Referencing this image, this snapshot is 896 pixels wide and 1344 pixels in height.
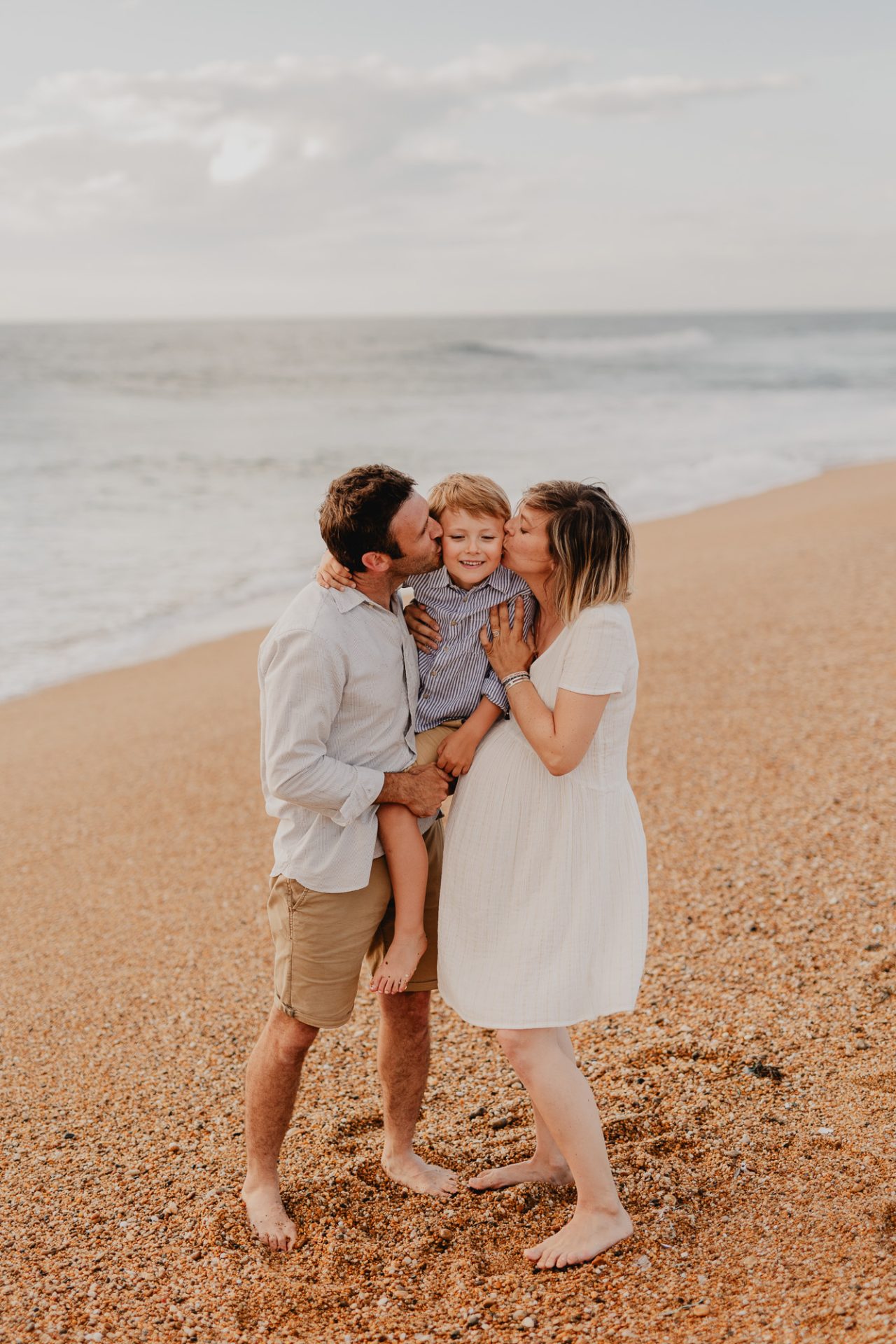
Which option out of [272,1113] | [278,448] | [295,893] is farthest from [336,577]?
[278,448]

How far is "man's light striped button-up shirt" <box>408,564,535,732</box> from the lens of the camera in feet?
9.06

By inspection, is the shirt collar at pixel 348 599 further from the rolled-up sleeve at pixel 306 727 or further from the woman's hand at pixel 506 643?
the woman's hand at pixel 506 643

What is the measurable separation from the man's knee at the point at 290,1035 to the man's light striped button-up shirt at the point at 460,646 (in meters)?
0.82

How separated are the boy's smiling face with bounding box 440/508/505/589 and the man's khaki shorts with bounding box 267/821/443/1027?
779mm

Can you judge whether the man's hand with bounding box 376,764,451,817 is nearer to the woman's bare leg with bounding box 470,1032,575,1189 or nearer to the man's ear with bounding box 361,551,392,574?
the man's ear with bounding box 361,551,392,574

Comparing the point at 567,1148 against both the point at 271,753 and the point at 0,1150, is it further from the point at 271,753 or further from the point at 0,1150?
the point at 0,1150

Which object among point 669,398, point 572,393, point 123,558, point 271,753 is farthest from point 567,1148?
point 572,393

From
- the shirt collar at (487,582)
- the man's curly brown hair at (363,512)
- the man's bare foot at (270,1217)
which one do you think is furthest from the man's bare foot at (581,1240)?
the man's curly brown hair at (363,512)

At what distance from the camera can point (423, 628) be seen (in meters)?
2.82

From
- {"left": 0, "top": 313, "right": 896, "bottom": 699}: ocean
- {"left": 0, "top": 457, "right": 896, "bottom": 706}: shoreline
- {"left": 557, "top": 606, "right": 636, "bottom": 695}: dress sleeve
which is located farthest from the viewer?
{"left": 0, "top": 313, "right": 896, "bottom": 699}: ocean

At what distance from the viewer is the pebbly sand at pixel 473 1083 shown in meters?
2.53

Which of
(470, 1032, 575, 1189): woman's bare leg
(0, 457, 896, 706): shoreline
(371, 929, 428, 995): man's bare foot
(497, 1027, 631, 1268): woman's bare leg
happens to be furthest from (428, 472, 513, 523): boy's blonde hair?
(0, 457, 896, 706): shoreline

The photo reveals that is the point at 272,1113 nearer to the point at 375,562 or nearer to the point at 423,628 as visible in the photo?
the point at 423,628

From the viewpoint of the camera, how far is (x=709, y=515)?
45.4 ft
